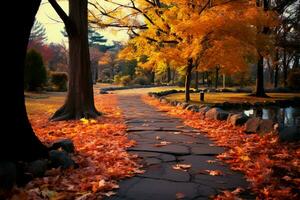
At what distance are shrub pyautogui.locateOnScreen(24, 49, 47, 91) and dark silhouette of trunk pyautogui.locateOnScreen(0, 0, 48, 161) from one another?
82.0ft

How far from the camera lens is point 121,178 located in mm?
5363

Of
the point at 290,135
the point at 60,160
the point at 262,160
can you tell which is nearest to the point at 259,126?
the point at 290,135

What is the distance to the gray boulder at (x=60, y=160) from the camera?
568cm

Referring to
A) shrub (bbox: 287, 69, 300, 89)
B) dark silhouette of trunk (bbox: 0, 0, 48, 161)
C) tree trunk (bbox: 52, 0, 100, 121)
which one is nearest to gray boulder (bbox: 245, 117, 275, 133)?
dark silhouette of trunk (bbox: 0, 0, 48, 161)

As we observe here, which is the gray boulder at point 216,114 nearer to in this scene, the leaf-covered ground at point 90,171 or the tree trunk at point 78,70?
the leaf-covered ground at point 90,171

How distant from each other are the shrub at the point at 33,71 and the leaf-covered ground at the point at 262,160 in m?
22.2

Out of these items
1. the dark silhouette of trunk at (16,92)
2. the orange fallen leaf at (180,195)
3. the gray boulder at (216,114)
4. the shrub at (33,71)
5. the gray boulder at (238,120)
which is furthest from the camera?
the shrub at (33,71)

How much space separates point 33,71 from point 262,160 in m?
26.1

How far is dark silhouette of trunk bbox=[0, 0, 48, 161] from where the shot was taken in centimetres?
515

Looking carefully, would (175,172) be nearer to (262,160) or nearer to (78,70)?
(262,160)

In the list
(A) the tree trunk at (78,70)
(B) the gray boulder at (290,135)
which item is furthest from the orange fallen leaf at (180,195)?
(A) the tree trunk at (78,70)

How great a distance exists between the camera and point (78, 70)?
45.8 ft

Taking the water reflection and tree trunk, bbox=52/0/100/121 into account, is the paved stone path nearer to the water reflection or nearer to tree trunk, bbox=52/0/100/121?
tree trunk, bbox=52/0/100/121

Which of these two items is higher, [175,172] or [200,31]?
[200,31]
